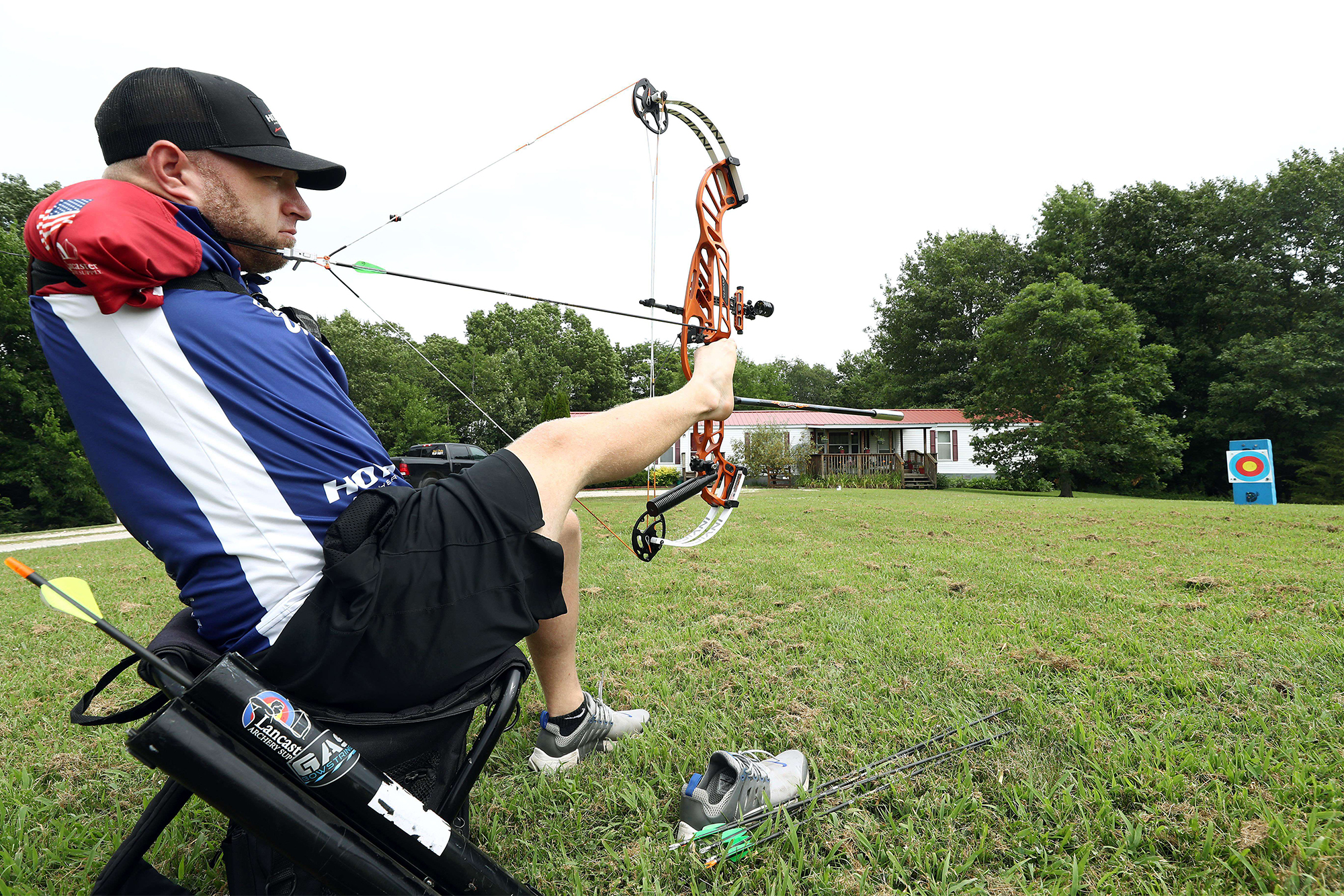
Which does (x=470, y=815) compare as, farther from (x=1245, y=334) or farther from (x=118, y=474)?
(x=1245, y=334)

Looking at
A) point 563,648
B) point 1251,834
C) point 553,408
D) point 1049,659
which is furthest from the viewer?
point 553,408

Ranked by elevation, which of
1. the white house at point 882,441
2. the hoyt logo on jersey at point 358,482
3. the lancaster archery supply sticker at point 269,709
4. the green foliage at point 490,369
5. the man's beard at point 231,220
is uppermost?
the green foliage at point 490,369

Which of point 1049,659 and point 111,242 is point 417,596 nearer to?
point 111,242

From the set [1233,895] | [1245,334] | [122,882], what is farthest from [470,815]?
[1245,334]

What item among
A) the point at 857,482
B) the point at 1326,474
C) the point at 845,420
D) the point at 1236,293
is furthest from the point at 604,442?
the point at 1236,293

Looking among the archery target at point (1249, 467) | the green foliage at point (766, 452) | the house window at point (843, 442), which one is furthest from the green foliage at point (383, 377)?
the archery target at point (1249, 467)

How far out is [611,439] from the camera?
118 centimetres

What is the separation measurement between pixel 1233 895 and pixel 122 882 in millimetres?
1883

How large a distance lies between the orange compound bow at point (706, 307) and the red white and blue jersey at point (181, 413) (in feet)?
3.30

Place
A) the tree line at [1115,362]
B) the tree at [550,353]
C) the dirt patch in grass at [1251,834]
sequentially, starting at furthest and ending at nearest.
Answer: the tree at [550,353] → the tree line at [1115,362] → the dirt patch in grass at [1251,834]

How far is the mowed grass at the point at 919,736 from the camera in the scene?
1277mm

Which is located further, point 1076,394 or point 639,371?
point 639,371

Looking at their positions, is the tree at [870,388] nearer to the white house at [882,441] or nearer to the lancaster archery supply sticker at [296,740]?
the white house at [882,441]

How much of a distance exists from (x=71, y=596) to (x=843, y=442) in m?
28.4
